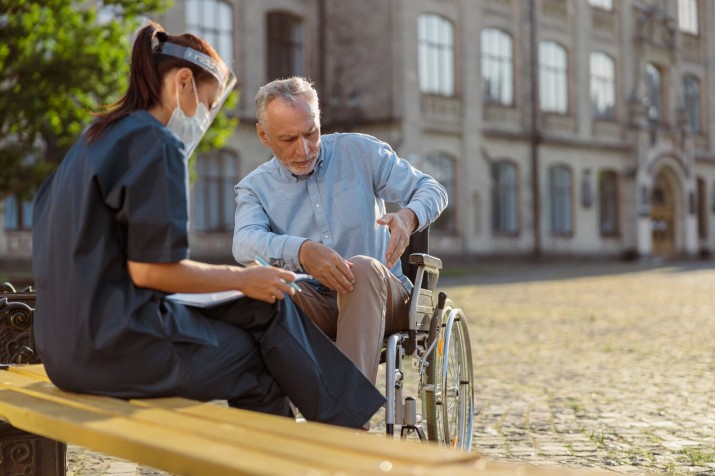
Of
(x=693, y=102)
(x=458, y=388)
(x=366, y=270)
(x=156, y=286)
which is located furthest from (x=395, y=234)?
(x=693, y=102)

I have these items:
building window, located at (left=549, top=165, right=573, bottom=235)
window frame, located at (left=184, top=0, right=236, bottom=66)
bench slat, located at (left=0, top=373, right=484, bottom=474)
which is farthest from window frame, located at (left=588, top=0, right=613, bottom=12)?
bench slat, located at (left=0, top=373, right=484, bottom=474)

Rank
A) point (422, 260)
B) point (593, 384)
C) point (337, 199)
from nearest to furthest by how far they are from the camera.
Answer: point (422, 260) < point (337, 199) < point (593, 384)

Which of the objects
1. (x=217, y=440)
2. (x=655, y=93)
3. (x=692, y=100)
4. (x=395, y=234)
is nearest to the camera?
(x=217, y=440)

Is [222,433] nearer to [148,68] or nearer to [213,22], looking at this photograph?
[148,68]

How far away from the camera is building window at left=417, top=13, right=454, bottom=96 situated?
1308 inches

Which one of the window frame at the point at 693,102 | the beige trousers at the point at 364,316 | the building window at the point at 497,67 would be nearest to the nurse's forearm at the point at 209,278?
the beige trousers at the point at 364,316

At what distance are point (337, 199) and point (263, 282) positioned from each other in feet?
5.23

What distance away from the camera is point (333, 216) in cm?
462

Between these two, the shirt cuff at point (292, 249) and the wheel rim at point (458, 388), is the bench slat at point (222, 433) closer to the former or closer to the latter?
the shirt cuff at point (292, 249)

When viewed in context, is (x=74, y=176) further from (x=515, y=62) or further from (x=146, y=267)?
(x=515, y=62)

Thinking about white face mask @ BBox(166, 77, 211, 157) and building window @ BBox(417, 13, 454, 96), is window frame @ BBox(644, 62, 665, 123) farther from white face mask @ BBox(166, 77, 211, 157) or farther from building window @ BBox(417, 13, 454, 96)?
white face mask @ BBox(166, 77, 211, 157)

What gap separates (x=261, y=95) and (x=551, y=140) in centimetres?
3388

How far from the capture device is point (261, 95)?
13.9 ft

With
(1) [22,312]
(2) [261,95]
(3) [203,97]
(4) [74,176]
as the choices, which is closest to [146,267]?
(4) [74,176]
